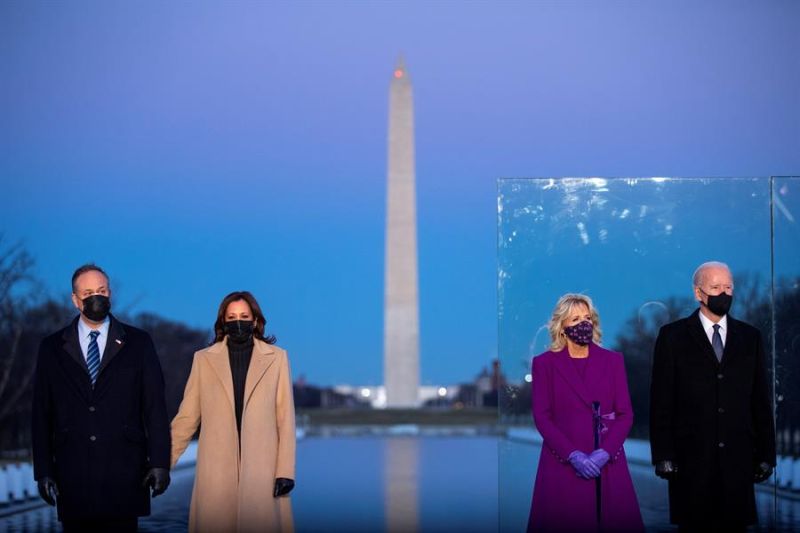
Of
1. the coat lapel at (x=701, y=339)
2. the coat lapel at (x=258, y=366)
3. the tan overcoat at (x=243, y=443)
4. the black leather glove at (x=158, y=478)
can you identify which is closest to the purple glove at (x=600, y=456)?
the coat lapel at (x=701, y=339)

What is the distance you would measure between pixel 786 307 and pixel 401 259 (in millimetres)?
48415

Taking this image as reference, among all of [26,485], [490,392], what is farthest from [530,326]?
[490,392]

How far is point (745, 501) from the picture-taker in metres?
8.55

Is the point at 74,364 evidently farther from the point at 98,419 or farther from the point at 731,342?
the point at 731,342

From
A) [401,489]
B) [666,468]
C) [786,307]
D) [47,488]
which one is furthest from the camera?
[401,489]

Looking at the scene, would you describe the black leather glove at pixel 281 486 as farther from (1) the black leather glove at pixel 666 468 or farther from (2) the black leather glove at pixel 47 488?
(1) the black leather glove at pixel 666 468

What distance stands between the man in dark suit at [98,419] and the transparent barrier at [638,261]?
282 centimetres

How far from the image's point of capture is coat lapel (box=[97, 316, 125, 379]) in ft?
26.8

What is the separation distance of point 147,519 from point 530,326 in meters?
7.43

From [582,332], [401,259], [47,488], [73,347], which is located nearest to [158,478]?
[47,488]

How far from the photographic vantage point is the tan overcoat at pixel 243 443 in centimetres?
843

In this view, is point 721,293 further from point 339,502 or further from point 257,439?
point 339,502

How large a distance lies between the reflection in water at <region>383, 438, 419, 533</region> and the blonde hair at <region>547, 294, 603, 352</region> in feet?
21.1

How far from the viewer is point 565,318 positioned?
324 inches
